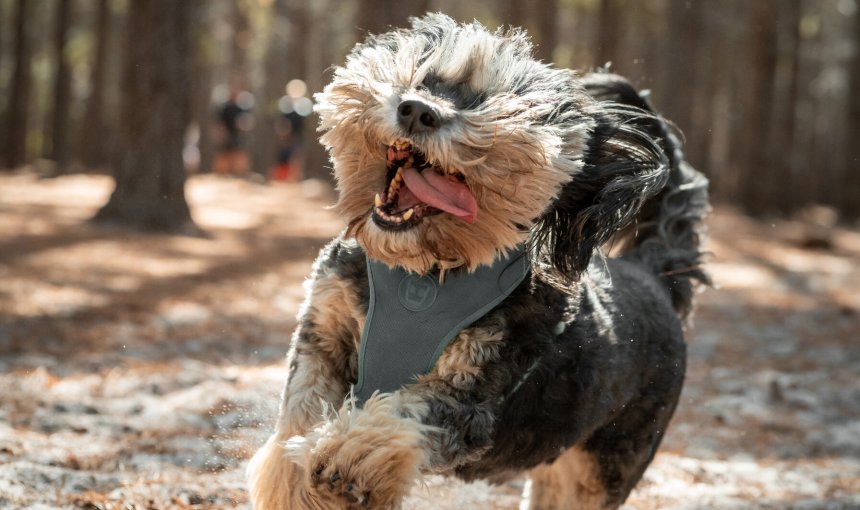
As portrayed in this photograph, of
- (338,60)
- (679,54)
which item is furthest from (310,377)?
(679,54)

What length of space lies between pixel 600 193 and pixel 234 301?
6699 millimetres

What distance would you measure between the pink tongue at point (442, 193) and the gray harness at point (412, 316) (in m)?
0.32

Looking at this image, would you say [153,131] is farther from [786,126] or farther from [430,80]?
[786,126]

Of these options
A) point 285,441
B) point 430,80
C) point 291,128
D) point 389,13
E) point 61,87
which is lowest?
point 285,441

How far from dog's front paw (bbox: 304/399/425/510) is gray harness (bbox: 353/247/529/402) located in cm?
38

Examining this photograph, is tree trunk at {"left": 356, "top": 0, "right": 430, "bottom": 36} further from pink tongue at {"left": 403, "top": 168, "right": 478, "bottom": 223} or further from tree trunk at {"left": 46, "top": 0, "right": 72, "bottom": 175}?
tree trunk at {"left": 46, "top": 0, "right": 72, "bottom": 175}

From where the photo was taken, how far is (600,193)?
3.77 metres

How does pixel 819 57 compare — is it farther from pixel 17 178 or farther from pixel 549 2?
pixel 17 178

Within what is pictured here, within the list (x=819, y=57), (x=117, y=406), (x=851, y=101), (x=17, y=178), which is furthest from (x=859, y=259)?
(x=819, y=57)

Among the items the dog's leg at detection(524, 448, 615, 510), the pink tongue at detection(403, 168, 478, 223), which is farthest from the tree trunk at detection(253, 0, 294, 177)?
the pink tongue at detection(403, 168, 478, 223)

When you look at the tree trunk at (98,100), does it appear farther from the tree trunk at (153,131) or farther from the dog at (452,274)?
the dog at (452,274)

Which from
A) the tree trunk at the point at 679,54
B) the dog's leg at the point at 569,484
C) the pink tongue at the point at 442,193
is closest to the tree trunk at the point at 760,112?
the tree trunk at the point at 679,54

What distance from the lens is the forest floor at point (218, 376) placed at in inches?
194

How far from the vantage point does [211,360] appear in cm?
779
